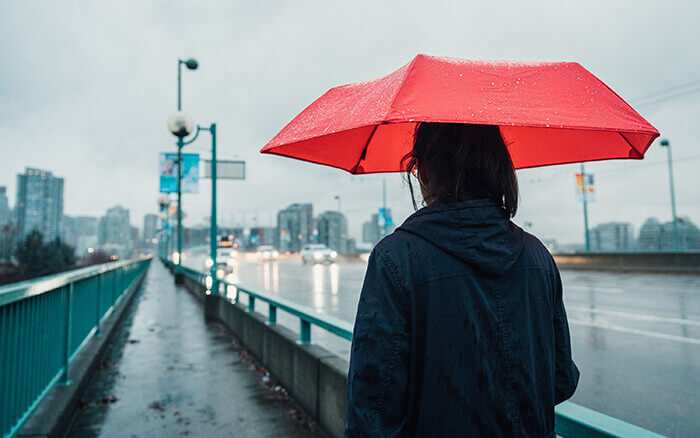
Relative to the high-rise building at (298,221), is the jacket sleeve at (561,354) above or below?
below

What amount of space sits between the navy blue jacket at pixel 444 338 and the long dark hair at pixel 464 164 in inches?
4.1

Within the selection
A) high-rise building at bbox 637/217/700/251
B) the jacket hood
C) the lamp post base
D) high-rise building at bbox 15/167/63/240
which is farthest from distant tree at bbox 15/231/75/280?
high-rise building at bbox 15/167/63/240

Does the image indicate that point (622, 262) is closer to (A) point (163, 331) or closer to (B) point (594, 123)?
(A) point (163, 331)

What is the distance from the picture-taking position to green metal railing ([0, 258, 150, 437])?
3.38 meters

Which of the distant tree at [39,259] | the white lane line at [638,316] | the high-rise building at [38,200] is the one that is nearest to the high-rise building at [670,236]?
the white lane line at [638,316]

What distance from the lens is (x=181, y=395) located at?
550cm

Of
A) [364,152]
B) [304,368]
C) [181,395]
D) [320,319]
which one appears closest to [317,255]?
[181,395]

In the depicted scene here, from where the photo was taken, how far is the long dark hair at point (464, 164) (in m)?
1.44

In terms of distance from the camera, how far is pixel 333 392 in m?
4.07

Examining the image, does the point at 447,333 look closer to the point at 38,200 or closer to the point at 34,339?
the point at 34,339

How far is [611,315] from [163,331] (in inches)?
403

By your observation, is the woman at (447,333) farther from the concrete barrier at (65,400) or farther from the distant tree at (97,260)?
the distant tree at (97,260)

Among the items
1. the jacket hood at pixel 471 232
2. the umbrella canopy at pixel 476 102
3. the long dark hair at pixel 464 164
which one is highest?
the umbrella canopy at pixel 476 102

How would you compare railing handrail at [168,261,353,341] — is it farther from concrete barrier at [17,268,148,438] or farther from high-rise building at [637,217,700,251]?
high-rise building at [637,217,700,251]
